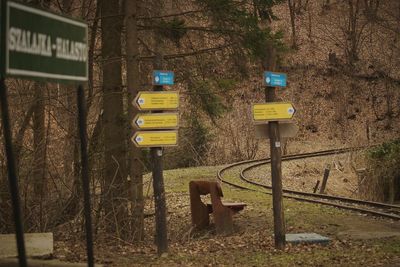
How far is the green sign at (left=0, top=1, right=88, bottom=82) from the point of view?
10.3 feet

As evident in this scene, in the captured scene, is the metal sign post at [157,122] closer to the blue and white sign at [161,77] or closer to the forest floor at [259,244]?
the blue and white sign at [161,77]

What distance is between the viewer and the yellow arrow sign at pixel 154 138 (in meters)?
8.80

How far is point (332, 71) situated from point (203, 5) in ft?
A: 118

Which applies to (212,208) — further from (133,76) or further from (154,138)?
(154,138)

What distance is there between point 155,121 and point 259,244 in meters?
3.06

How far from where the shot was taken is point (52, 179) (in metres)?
10.4

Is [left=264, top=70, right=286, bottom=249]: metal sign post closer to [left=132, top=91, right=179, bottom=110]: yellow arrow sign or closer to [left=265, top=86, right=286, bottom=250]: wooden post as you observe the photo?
[left=265, top=86, right=286, bottom=250]: wooden post

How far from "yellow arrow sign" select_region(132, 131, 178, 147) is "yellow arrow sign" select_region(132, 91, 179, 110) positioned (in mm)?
375

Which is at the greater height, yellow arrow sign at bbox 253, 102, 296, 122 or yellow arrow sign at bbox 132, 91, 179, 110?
yellow arrow sign at bbox 132, 91, 179, 110

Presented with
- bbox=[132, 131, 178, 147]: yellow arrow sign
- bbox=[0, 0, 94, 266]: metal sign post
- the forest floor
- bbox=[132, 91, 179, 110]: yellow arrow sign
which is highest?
bbox=[0, 0, 94, 266]: metal sign post

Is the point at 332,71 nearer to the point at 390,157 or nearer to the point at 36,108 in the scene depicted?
the point at 390,157

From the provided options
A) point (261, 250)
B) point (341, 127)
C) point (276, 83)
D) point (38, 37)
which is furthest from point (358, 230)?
point (341, 127)

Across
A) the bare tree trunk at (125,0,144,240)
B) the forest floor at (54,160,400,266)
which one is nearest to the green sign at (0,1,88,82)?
the forest floor at (54,160,400,266)

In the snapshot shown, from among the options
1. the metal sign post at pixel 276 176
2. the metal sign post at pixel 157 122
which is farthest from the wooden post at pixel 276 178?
the metal sign post at pixel 157 122
